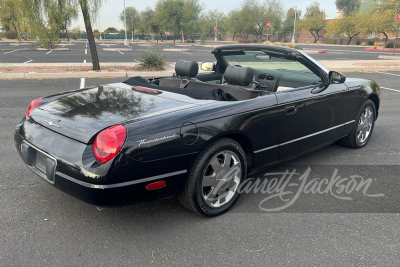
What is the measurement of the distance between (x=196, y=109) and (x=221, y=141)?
347 mm

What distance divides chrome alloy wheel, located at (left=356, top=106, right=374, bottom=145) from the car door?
1.72 feet

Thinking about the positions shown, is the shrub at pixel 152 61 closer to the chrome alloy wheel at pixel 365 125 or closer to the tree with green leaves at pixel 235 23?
the chrome alloy wheel at pixel 365 125

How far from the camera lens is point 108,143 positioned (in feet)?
8.02

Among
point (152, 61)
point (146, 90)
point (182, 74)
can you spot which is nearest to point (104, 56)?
point (152, 61)

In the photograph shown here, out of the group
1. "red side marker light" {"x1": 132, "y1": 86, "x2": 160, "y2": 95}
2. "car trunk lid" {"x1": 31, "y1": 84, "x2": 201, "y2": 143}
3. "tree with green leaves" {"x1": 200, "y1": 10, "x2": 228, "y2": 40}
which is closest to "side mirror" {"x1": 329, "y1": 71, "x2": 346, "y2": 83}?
"car trunk lid" {"x1": 31, "y1": 84, "x2": 201, "y2": 143}

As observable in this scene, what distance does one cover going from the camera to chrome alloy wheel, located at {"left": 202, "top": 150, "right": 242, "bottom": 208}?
115 inches

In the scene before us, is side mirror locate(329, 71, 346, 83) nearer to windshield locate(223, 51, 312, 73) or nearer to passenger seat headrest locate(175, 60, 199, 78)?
windshield locate(223, 51, 312, 73)

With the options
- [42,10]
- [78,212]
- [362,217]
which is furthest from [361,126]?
[42,10]

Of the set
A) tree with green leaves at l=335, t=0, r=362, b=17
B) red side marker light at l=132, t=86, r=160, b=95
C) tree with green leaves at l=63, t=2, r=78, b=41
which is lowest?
red side marker light at l=132, t=86, r=160, b=95

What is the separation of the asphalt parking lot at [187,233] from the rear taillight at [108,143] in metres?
0.72

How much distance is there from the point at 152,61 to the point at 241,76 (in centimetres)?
1188

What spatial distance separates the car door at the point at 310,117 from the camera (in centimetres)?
350

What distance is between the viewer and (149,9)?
236ft

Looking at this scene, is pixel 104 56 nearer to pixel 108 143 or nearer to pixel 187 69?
pixel 187 69
